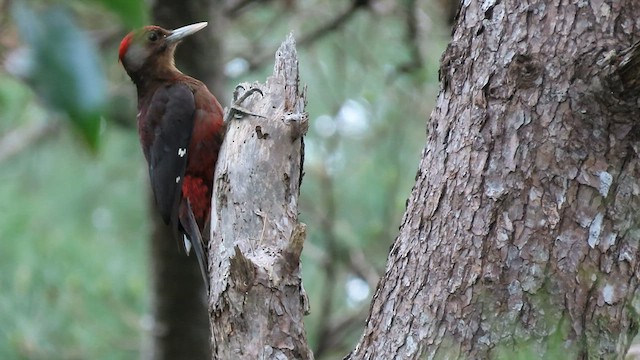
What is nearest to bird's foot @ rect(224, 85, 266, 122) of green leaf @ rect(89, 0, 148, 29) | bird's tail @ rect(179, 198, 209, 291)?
bird's tail @ rect(179, 198, 209, 291)

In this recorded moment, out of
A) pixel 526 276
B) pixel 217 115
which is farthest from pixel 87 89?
pixel 217 115

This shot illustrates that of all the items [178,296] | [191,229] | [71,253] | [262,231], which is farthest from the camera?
[71,253]

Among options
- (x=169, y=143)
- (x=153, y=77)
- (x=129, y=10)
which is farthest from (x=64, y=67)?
(x=153, y=77)

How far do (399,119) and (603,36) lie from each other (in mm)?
3348

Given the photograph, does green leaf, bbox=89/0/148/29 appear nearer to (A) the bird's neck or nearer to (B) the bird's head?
(B) the bird's head

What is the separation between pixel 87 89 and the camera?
65 centimetres

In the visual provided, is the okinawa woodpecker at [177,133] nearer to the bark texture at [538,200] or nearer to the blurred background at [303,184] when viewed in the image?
the blurred background at [303,184]

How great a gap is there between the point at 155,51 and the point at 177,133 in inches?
16.9

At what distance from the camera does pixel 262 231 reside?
2.35 m

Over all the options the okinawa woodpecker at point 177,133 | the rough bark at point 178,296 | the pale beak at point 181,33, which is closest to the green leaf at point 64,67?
the okinawa woodpecker at point 177,133

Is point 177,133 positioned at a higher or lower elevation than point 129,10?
higher

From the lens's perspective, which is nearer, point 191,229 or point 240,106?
point 240,106

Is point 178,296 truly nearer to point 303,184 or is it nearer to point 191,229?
point 191,229

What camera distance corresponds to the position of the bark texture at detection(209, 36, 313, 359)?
2227mm
